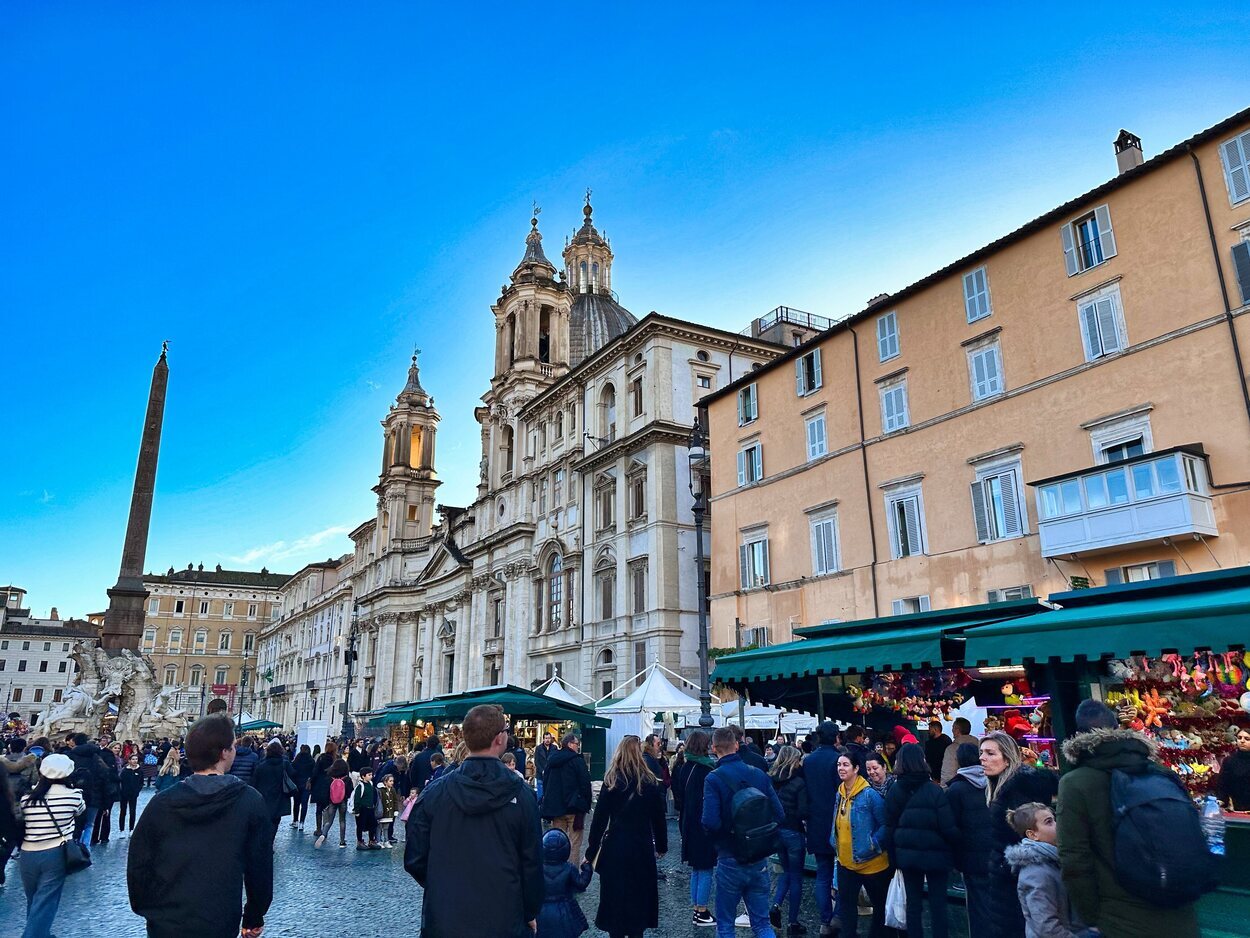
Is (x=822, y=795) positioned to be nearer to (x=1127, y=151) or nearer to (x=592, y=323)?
(x=1127, y=151)

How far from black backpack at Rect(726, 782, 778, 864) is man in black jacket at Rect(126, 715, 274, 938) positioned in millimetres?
3277

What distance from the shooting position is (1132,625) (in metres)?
8.00

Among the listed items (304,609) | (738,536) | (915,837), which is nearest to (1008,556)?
(738,536)

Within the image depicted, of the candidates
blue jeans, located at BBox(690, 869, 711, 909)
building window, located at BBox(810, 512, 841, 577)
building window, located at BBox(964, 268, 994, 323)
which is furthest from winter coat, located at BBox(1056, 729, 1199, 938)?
building window, located at BBox(810, 512, 841, 577)

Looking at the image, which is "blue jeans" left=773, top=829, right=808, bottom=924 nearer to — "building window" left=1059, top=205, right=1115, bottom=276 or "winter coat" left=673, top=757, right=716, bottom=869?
"winter coat" left=673, top=757, right=716, bottom=869

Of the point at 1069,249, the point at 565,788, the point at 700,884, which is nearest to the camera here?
the point at 700,884

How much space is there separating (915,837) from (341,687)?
237 feet

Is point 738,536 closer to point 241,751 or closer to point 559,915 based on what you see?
point 241,751

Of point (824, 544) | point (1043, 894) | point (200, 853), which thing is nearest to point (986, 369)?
point (824, 544)

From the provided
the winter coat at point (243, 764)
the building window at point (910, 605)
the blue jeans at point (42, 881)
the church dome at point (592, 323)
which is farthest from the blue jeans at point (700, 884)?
the church dome at point (592, 323)

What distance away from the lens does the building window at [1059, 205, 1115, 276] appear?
20.0 m

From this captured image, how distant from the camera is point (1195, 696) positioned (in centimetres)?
928

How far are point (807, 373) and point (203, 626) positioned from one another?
95.2 meters

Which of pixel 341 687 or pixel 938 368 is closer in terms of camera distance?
pixel 938 368
